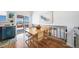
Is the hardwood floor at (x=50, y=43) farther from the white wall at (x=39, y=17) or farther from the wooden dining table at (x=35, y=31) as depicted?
the white wall at (x=39, y=17)

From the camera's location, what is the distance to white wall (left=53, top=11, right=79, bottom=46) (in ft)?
9.17

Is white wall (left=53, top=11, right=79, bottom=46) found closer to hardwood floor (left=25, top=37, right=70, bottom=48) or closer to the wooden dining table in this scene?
hardwood floor (left=25, top=37, right=70, bottom=48)

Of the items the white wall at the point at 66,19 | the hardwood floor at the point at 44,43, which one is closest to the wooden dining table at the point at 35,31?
the hardwood floor at the point at 44,43

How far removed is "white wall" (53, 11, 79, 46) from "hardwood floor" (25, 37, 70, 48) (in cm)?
15

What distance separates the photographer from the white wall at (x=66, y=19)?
2.79 metres

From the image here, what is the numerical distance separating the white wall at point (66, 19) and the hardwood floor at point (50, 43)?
0.15 m

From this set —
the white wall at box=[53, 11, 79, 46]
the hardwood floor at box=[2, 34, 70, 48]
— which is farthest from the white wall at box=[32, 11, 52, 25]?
the hardwood floor at box=[2, 34, 70, 48]
